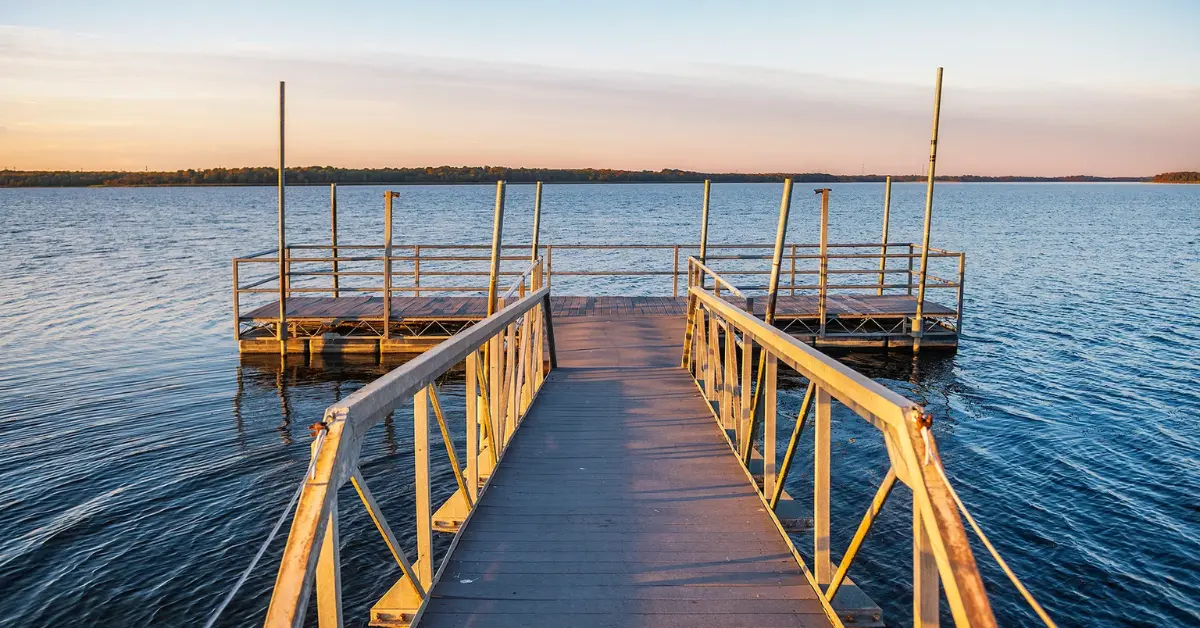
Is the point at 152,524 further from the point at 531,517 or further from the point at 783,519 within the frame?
the point at 783,519

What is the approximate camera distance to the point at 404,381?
3.30 metres

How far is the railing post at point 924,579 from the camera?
2547 mm

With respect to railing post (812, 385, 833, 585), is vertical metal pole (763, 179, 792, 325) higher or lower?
higher

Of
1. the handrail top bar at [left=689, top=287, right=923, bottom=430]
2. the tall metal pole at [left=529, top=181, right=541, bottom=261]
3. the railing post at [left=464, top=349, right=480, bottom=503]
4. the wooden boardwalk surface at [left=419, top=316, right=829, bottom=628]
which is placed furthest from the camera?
the tall metal pole at [left=529, top=181, right=541, bottom=261]

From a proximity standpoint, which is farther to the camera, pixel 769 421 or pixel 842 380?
pixel 769 421

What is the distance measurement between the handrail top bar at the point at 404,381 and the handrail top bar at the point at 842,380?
166cm

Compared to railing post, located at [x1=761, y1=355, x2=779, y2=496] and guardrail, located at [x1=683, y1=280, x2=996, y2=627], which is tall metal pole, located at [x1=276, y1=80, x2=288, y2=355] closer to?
guardrail, located at [x1=683, y1=280, x2=996, y2=627]

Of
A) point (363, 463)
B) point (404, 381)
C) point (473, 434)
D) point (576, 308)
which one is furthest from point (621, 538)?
point (576, 308)

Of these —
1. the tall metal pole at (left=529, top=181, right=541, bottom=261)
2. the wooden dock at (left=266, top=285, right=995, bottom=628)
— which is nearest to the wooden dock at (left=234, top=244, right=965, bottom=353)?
the tall metal pole at (left=529, top=181, right=541, bottom=261)

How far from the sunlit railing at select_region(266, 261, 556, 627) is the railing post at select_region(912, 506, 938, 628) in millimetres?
1790

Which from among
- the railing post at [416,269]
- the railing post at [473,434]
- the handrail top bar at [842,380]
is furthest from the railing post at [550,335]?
the railing post at [416,269]

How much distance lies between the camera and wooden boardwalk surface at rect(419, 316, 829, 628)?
340 cm

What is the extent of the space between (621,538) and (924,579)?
74.5 inches

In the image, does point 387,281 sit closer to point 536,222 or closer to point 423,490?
point 536,222
